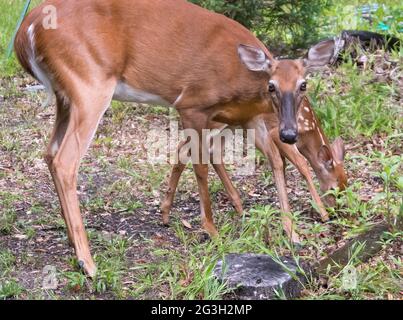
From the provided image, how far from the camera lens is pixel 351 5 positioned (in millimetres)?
11680

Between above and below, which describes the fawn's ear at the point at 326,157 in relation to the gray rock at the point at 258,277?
below

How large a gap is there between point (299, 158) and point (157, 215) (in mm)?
1117

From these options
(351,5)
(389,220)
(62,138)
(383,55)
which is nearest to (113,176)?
(62,138)

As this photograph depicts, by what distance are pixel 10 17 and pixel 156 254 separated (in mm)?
6098

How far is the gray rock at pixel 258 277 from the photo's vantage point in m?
5.02

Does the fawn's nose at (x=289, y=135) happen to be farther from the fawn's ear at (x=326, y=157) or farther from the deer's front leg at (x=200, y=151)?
the fawn's ear at (x=326, y=157)

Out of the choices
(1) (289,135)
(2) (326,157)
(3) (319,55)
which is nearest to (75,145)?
(1) (289,135)

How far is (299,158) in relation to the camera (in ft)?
22.5

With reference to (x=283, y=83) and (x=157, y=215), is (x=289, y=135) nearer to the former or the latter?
(x=283, y=83)

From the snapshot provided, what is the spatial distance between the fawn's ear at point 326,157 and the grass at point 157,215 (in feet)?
0.86

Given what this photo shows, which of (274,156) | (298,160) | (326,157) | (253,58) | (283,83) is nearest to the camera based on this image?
(283,83)

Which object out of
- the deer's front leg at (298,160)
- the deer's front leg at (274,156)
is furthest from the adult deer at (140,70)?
the deer's front leg at (298,160)

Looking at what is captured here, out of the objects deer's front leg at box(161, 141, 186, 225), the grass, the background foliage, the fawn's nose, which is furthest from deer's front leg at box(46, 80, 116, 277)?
the background foliage
